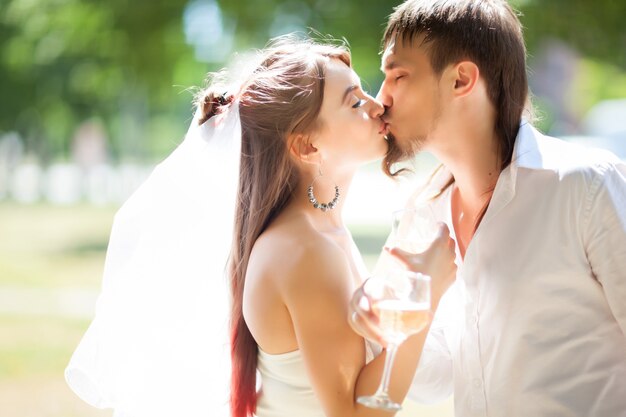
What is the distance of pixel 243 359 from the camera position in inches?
113

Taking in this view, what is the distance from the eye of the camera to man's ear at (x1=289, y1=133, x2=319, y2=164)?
114 inches

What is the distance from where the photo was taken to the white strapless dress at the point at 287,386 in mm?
2756

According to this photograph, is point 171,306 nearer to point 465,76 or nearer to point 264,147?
point 264,147

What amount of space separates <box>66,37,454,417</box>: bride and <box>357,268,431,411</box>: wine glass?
41 centimetres

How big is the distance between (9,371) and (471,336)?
20.0 ft

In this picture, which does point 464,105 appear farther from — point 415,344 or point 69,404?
point 69,404

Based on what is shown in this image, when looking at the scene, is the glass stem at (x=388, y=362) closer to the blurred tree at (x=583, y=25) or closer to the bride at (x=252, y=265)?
the bride at (x=252, y=265)

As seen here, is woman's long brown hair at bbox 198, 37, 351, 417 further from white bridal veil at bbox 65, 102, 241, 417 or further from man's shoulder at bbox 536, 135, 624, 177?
man's shoulder at bbox 536, 135, 624, 177

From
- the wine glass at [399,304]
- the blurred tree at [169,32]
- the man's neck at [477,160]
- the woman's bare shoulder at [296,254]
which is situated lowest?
the blurred tree at [169,32]

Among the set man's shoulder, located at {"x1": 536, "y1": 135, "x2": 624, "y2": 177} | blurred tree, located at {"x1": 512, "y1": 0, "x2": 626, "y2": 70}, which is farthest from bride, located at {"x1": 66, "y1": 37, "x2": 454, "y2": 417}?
blurred tree, located at {"x1": 512, "y1": 0, "x2": 626, "y2": 70}

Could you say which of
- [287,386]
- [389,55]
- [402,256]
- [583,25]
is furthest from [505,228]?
[583,25]

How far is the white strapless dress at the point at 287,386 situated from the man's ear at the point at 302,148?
0.67 m

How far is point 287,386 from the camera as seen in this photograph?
110 inches

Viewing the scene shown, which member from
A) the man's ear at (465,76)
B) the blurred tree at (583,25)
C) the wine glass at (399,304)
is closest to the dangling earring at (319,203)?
the man's ear at (465,76)
